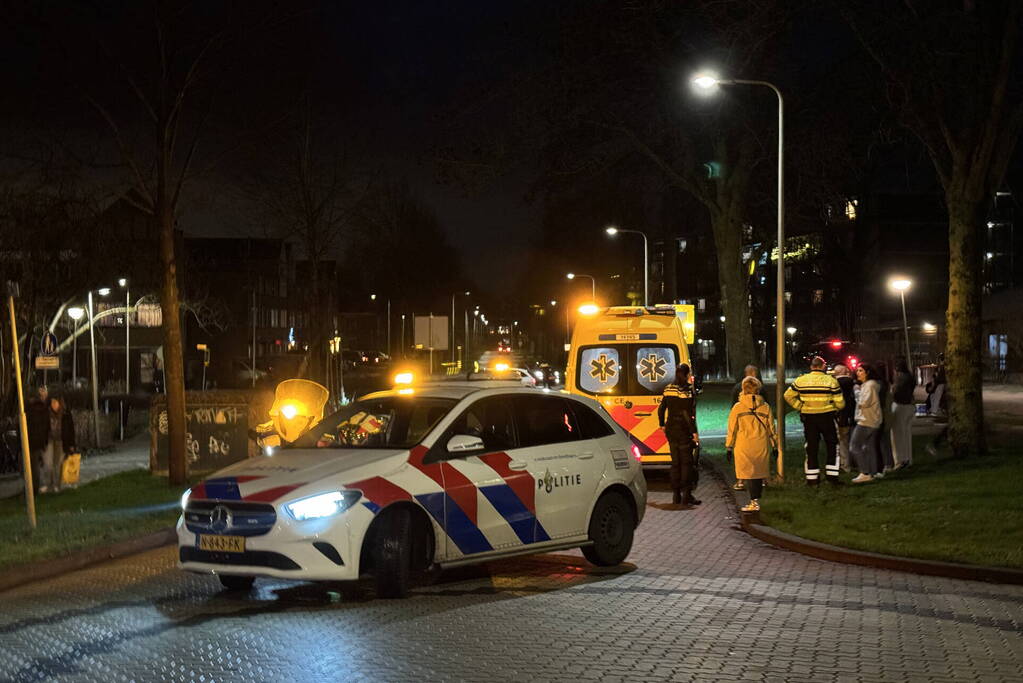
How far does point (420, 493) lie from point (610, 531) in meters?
2.41

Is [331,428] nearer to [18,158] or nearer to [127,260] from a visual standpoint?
[18,158]

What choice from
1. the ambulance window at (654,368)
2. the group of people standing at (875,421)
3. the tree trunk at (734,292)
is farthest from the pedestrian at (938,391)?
the ambulance window at (654,368)

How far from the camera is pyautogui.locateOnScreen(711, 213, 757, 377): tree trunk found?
1405 inches

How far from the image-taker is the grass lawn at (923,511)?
11758 millimetres

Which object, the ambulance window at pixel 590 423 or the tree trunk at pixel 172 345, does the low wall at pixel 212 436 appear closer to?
the tree trunk at pixel 172 345

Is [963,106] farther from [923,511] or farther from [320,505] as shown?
[320,505]

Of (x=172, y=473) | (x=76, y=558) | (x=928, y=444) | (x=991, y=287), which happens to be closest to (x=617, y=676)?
(x=76, y=558)

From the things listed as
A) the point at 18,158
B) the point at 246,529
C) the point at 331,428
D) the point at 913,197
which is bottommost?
the point at 246,529

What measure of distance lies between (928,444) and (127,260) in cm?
2106

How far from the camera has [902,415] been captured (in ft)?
61.3

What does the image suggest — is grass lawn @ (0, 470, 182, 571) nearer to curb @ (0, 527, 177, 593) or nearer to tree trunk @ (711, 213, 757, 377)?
curb @ (0, 527, 177, 593)

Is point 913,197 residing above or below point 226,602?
above

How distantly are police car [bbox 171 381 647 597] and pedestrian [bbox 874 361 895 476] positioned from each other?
7.51 m

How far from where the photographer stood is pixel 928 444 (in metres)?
22.9
